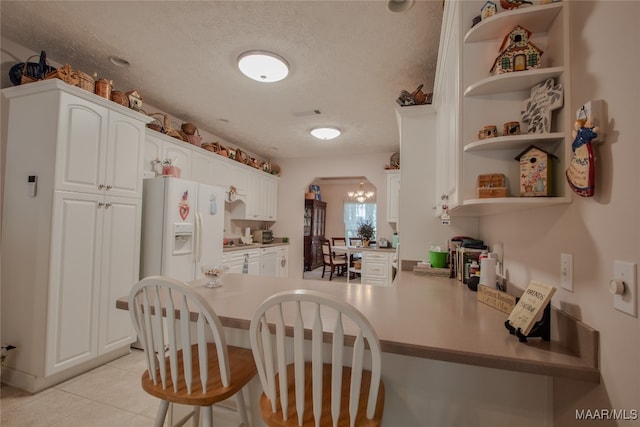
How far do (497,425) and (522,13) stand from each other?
1502mm

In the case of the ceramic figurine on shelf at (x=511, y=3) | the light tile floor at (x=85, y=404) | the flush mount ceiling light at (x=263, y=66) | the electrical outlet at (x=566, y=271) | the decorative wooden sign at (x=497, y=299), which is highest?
the flush mount ceiling light at (x=263, y=66)

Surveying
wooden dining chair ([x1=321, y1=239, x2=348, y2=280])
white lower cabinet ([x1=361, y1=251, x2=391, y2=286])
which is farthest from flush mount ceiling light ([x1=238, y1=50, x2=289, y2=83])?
wooden dining chair ([x1=321, y1=239, x2=348, y2=280])

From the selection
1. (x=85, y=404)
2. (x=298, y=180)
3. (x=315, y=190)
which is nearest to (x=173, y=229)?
(x=85, y=404)

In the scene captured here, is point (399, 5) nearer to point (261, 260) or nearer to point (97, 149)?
point (97, 149)

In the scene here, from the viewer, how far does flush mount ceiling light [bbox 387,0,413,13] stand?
176cm

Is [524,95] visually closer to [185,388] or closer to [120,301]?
[185,388]

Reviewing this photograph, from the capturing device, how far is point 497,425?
1.04m

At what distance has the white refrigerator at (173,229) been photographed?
9.19 feet

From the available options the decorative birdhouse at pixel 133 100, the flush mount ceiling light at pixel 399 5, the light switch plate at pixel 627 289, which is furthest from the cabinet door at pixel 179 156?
the light switch plate at pixel 627 289

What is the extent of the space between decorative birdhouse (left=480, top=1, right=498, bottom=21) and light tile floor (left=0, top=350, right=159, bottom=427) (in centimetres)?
277

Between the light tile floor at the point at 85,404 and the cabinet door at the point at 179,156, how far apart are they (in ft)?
7.31

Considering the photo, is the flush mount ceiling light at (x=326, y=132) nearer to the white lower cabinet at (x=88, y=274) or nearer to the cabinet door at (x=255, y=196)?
the cabinet door at (x=255, y=196)

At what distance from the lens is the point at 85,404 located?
6.28 feet

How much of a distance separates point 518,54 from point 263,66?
6.34 feet
